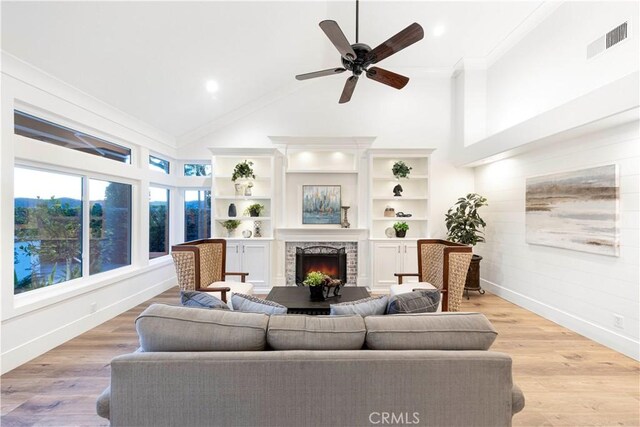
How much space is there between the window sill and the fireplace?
2.53 m

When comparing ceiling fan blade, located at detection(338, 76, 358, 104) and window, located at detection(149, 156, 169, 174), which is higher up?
ceiling fan blade, located at detection(338, 76, 358, 104)

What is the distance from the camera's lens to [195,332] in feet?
4.90

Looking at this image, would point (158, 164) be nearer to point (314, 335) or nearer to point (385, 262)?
point (385, 262)

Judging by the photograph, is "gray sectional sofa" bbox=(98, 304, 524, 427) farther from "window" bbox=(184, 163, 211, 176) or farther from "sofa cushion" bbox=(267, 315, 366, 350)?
"window" bbox=(184, 163, 211, 176)

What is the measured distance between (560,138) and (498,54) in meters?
2.36

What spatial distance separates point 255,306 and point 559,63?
16.0 ft

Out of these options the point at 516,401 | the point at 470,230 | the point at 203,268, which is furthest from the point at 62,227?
the point at 470,230

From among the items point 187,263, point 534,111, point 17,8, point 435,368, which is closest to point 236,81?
point 17,8

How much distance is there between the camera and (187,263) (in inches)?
140

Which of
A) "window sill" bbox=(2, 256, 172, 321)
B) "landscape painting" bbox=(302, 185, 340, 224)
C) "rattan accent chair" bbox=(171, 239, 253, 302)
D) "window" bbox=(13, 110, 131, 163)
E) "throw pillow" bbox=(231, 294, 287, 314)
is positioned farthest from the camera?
"landscape painting" bbox=(302, 185, 340, 224)

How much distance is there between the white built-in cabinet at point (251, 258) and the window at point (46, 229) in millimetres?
2170

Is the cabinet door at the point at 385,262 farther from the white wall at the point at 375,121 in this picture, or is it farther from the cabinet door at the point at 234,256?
the cabinet door at the point at 234,256

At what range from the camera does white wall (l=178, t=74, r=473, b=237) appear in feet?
19.2

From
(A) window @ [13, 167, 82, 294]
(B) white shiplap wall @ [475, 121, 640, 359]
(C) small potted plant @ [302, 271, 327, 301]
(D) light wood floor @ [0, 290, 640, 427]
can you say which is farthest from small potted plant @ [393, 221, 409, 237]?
(A) window @ [13, 167, 82, 294]
